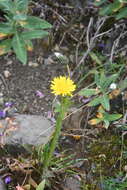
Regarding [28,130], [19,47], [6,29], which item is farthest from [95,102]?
[6,29]

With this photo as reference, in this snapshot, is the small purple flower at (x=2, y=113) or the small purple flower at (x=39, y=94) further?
the small purple flower at (x=39, y=94)

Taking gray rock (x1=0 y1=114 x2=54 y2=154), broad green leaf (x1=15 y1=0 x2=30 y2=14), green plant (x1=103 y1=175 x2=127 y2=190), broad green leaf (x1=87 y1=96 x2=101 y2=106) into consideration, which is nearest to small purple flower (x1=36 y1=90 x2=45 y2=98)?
gray rock (x1=0 y1=114 x2=54 y2=154)

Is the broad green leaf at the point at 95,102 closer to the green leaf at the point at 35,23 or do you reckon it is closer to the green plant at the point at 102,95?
the green plant at the point at 102,95

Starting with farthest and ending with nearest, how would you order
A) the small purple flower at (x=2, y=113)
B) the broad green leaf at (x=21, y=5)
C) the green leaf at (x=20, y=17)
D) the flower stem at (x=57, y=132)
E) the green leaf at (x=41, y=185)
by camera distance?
the small purple flower at (x=2, y=113) → the broad green leaf at (x=21, y=5) → the green leaf at (x=20, y=17) → the green leaf at (x=41, y=185) → the flower stem at (x=57, y=132)

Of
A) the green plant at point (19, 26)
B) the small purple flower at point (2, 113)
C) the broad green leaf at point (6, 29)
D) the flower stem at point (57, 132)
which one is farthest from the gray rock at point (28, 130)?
the broad green leaf at point (6, 29)

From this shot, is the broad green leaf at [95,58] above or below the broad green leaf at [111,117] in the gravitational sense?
above

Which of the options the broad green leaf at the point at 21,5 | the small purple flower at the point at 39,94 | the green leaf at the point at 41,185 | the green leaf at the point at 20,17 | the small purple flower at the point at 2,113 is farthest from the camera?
the small purple flower at the point at 39,94

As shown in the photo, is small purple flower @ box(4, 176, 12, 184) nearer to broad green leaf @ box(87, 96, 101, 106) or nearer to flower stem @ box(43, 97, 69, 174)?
flower stem @ box(43, 97, 69, 174)
